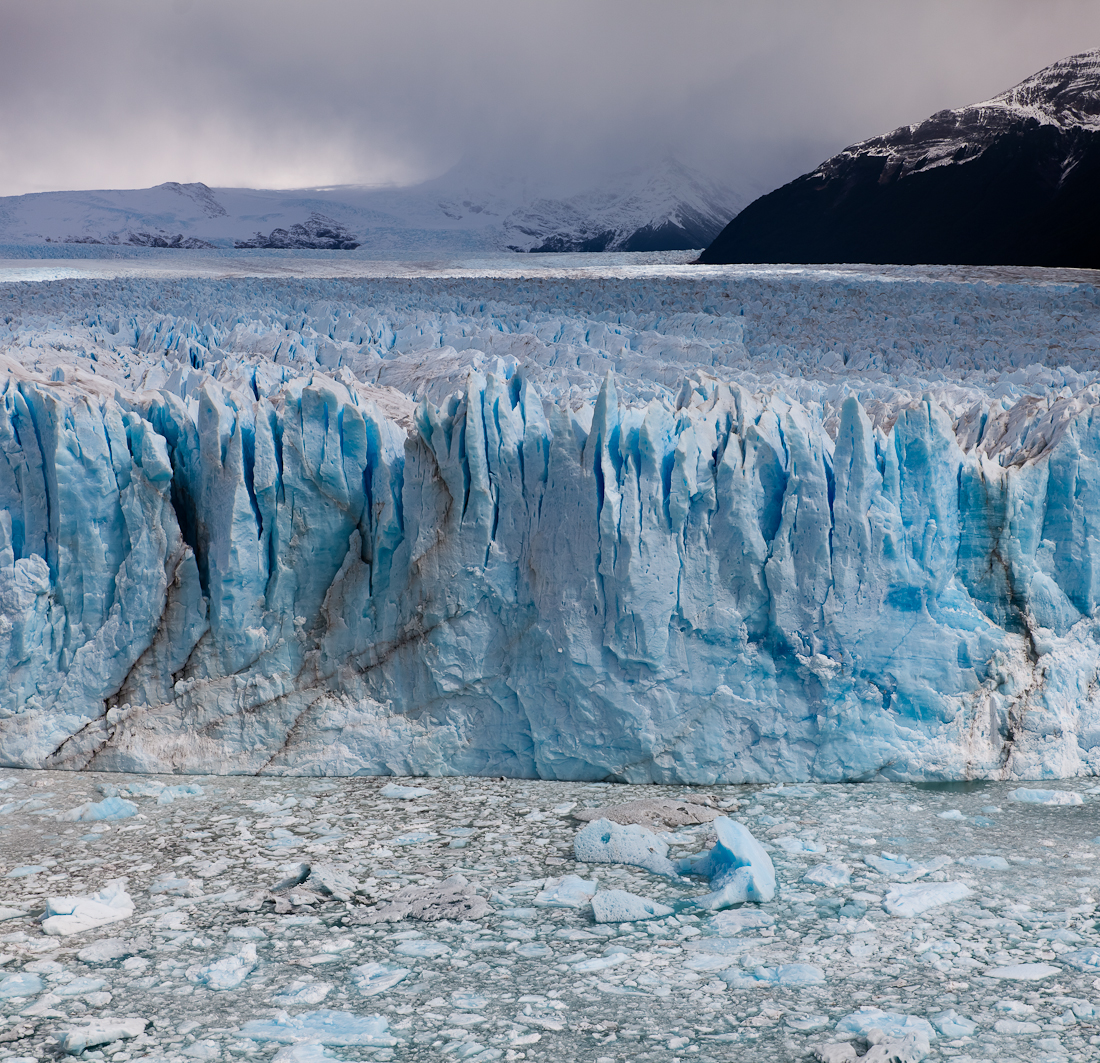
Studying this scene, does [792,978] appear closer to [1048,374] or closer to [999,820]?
[999,820]

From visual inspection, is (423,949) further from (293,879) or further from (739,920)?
(739,920)

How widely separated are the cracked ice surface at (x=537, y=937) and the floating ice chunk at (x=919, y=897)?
11mm

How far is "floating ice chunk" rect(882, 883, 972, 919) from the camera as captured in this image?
9.00 feet

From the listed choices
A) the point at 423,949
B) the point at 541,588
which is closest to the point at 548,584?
the point at 541,588

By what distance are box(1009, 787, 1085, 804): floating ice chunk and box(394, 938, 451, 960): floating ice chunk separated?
211cm

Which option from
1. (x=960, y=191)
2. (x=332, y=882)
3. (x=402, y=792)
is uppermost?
(x=960, y=191)

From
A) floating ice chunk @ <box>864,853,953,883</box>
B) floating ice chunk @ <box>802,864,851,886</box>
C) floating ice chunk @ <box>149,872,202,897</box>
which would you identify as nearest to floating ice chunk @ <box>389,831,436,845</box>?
floating ice chunk @ <box>149,872,202,897</box>

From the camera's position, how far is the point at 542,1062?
214 centimetres

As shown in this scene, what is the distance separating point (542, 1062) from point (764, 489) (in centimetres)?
226

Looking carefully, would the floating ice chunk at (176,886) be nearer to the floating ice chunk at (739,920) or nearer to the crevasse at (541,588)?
the crevasse at (541,588)

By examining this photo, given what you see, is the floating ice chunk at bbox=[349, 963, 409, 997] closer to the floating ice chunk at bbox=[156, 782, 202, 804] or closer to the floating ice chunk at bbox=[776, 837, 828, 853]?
the floating ice chunk at bbox=[776, 837, 828, 853]

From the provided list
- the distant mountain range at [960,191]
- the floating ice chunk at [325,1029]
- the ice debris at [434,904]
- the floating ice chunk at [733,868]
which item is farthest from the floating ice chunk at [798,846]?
the distant mountain range at [960,191]

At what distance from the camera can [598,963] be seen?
2506 millimetres

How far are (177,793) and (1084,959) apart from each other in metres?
2.93
